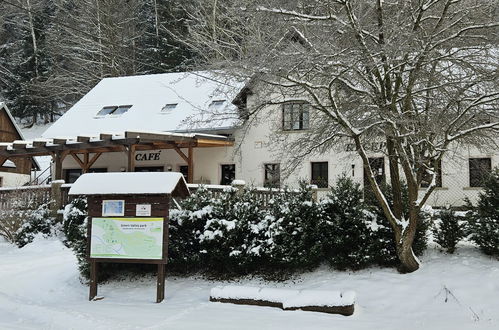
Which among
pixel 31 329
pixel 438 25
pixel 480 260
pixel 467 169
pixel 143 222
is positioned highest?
pixel 438 25

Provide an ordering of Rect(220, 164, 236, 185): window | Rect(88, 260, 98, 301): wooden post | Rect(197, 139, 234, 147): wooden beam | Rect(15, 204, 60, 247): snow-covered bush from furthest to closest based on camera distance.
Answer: Rect(220, 164, 236, 185): window < Rect(197, 139, 234, 147): wooden beam < Rect(15, 204, 60, 247): snow-covered bush < Rect(88, 260, 98, 301): wooden post

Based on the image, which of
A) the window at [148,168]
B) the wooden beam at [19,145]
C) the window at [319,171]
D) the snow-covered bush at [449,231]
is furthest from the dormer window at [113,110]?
the snow-covered bush at [449,231]

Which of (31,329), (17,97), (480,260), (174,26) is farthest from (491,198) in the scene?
(17,97)

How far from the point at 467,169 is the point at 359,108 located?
1230 cm

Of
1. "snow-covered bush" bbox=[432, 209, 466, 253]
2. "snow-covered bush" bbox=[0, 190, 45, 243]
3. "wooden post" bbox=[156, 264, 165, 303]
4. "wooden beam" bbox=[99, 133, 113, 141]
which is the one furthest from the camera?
"wooden beam" bbox=[99, 133, 113, 141]

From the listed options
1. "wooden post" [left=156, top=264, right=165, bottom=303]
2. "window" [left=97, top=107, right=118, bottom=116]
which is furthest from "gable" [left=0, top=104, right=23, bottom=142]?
"wooden post" [left=156, top=264, right=165, bottom=303]

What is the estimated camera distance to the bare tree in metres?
8.94

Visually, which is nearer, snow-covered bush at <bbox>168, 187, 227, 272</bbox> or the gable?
snow-covered bush at <bbox>168, 187, 227, 272</bbox>

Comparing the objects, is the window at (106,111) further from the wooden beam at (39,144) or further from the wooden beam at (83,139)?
the wooden beam at (83,139)

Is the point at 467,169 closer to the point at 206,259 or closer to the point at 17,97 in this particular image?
the point at 206,259

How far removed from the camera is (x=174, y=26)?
127 ft

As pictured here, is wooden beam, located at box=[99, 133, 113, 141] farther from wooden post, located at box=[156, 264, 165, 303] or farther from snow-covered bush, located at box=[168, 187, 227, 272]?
wooden post, located at box=[156, 264, 165, 303]

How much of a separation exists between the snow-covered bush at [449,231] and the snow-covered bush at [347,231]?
142cm

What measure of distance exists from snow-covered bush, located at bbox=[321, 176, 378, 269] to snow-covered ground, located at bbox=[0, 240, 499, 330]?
31cm
